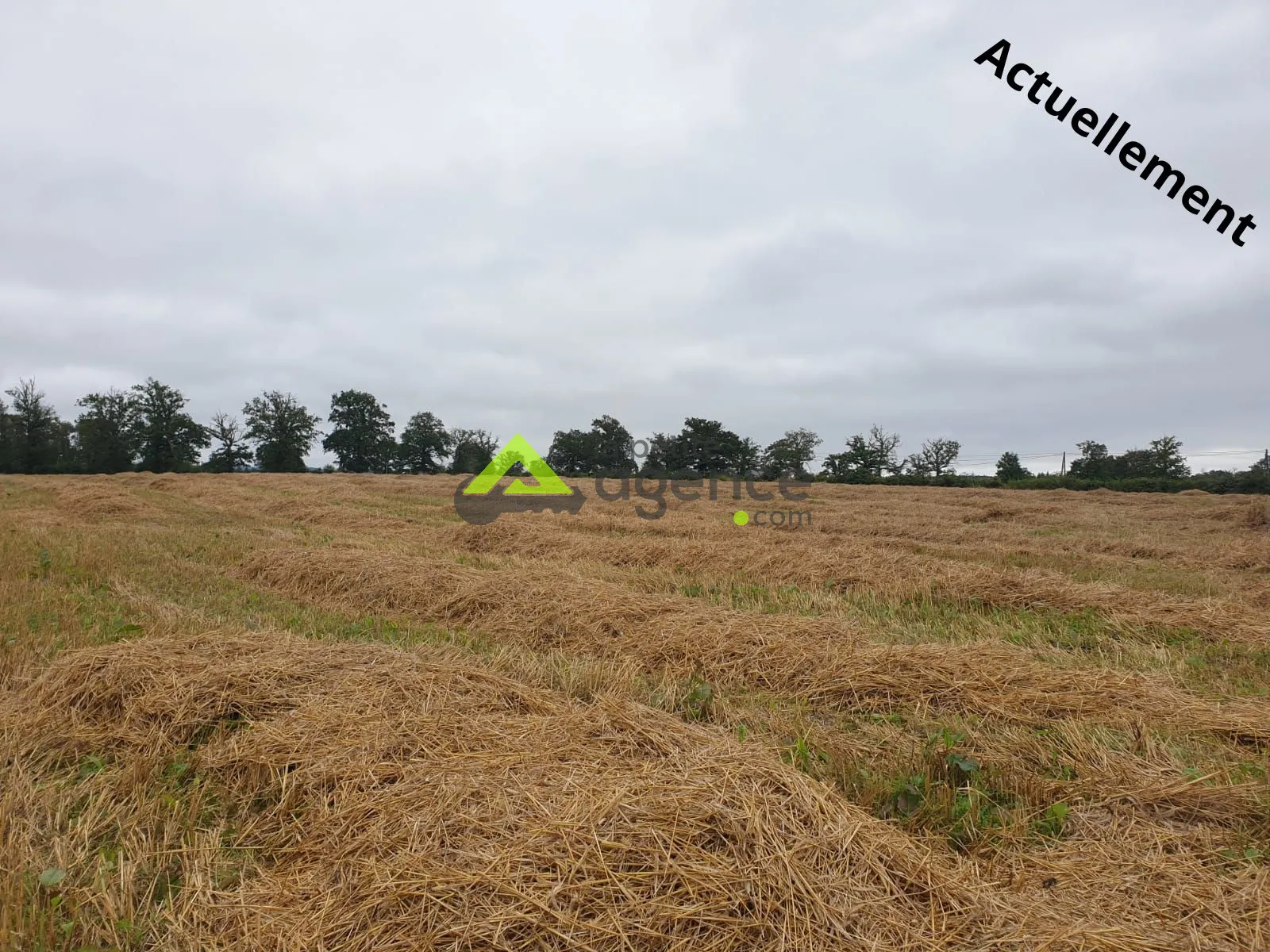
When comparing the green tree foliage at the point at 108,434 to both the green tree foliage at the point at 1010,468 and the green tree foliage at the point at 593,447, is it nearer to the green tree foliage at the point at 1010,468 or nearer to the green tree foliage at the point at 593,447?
the green tree foliage at the point at 593,447

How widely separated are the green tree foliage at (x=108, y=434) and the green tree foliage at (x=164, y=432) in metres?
0.71

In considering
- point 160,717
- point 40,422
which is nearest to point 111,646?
point 160,717

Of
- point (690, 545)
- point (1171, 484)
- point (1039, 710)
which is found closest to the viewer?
point (1039, 710)

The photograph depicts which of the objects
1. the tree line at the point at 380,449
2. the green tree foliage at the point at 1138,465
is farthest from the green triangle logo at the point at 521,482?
the green tree foliage at the point at 1138,465

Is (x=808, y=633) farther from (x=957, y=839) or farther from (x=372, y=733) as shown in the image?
(x=372, y=733)

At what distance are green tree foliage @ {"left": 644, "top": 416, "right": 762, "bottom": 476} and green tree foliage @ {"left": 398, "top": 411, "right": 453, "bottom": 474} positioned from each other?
3995 centimetres

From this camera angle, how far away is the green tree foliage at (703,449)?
70.1 m

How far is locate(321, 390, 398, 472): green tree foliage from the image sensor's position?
93.7 m

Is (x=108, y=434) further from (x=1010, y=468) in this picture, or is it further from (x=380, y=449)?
(x=1010, y=468)

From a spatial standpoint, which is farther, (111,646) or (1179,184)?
(1179,184)

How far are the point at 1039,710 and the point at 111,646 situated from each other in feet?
24.9

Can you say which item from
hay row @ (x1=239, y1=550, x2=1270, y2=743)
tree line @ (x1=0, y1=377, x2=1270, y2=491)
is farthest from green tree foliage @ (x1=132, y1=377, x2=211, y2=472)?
hay row @ (x1=239, y1=550, x2=1270, y2=743)

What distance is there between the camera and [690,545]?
39.3 ft

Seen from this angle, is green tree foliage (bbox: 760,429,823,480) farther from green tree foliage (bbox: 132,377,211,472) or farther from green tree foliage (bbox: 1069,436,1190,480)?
green tree foliage (bbox: 132,377,211,472)
